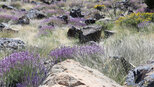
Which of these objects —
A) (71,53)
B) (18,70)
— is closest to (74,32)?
(71,53)

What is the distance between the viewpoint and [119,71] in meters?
3.42

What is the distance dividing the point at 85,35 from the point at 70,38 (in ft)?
4.84

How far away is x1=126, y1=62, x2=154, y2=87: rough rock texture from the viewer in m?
2.05

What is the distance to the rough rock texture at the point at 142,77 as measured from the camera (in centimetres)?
205

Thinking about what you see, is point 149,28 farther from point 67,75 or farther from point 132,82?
point 67,75

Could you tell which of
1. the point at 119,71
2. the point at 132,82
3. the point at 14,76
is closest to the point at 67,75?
the point at 132,82

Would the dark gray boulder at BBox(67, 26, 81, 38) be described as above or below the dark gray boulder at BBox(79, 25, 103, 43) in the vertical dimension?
below

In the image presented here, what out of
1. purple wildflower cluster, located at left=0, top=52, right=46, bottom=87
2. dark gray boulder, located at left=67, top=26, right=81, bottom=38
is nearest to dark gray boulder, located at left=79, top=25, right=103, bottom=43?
dark gray boulder, located at left=67, top=26, right=81, bottom=38

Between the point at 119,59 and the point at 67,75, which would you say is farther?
the point at 119,59

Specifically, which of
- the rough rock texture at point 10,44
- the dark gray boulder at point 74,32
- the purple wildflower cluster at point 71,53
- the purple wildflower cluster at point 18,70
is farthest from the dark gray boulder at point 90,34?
the purple wildflower cluster at point 18,70

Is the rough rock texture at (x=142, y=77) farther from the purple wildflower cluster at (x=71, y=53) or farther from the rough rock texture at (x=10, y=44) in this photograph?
the rough rock texture at (x=10, y=44)

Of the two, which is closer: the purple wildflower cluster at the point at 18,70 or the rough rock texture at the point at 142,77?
the rough rock texture at the point at 142,77

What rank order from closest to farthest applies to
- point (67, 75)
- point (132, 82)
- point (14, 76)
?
point (67, 75) → point (132, 82) → point (14, 76)

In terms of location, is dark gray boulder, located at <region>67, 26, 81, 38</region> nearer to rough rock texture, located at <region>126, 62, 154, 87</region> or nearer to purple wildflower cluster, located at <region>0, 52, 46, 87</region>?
purple wildflower cluster, located at <region>0, 52, 46, 87</region>
